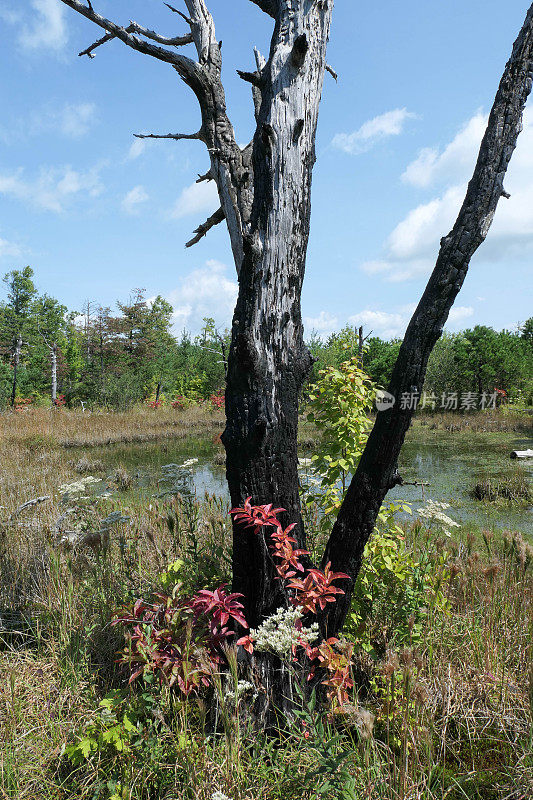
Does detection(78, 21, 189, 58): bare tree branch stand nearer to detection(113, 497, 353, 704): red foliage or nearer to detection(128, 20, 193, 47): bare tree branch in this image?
detection(128, 20, 193, 47): bare tree branch

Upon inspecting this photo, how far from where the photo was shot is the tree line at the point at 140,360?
20.5 meters

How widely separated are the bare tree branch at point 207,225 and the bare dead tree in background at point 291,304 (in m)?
1.23

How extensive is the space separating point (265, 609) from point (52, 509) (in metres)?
3.42

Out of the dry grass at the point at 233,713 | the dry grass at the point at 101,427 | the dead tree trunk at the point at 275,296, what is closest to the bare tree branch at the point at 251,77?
the dead tree trunk at the point at 275,296

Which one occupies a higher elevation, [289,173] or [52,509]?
[289,173]

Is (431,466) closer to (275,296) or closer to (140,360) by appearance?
(275,296)

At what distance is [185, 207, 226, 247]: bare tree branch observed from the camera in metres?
3.51

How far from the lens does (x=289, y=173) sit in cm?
218

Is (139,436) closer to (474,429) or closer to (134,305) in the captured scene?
(474,429)

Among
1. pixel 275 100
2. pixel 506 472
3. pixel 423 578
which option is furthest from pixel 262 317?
pixel 506 472

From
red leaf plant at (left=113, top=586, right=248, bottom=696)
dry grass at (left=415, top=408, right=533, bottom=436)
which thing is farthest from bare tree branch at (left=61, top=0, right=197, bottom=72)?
dry grass at (left=415, top=408, right=533, bottom=436)

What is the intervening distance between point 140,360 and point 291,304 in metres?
26.8

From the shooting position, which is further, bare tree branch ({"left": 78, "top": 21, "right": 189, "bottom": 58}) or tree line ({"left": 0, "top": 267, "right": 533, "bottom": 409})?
tree line ({"left": 0, "top": 267, "right": 533, "bottom": 409})

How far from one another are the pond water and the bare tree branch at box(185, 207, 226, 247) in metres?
1.84
